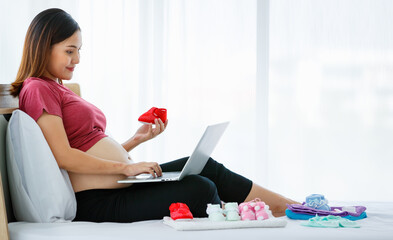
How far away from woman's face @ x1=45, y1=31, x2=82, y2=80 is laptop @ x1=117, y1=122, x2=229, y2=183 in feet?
1.63

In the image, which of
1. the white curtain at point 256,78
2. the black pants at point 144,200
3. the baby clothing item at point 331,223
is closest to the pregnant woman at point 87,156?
the black pants at point 144,200

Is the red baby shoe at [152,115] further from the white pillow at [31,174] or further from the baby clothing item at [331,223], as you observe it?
the baby clothing item at [331,223]

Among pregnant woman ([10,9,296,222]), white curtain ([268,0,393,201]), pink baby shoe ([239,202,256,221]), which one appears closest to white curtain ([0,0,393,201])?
white curtain ([268,0,393,201])

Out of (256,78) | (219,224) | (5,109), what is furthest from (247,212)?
(256,78)

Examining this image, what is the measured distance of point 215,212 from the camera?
1745 millimetres

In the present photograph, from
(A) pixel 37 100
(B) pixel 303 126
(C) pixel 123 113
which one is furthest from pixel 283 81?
(A) pixel 37 100

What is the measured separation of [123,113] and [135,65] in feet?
1.23

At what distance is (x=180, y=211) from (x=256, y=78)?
242cm

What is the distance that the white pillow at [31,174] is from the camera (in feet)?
5.76

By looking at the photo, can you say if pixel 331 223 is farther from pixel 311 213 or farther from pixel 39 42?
pixel 39 42

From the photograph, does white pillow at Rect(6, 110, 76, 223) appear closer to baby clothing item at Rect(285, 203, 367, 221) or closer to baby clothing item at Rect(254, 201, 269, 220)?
baby clothing item at Rect(254, 201, 269, 220)

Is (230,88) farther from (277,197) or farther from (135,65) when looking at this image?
(277,197)

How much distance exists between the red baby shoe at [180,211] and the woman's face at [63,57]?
695 mm

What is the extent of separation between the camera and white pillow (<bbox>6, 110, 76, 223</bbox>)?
69.1 inches
